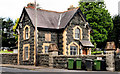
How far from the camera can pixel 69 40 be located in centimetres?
2956

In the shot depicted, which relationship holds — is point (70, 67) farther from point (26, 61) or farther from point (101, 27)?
point (101, 27)

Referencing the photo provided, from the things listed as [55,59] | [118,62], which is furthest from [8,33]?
[118,62]

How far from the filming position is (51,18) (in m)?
32.1

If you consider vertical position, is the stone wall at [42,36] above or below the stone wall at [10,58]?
above

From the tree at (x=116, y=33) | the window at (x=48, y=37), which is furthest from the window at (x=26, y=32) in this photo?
the tree at (x=116, y=33)

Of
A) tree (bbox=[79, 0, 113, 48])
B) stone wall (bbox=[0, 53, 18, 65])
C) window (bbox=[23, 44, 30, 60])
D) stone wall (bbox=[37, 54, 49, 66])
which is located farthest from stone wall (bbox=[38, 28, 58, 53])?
tree (bbox=[79, 0, 113, 48])

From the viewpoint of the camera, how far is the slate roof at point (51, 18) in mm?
29734

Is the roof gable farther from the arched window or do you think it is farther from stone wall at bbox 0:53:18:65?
stone wall at bbox 0:53:18:65

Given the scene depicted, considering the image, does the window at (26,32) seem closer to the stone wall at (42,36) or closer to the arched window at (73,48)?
the stone wall at (42,36)

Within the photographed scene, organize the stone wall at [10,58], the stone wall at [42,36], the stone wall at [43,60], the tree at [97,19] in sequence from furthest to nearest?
the tree at [97,19], the stone wall at [10,58], the stone wall at [42,36], the stone wall at [43,60]

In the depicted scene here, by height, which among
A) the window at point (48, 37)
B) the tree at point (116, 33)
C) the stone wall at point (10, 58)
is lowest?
the stone wall at point (10, 58)

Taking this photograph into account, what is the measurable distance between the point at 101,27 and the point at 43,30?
19817 mm

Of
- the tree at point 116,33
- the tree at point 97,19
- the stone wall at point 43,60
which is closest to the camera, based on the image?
the stone wall at point 43,60

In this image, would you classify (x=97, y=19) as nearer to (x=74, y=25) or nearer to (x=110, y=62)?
(x=74, y=25)
